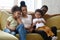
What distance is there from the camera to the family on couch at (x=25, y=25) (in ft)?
10.8

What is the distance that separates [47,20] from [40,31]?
724 millimetres

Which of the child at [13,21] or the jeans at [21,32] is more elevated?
the child at [13,21]

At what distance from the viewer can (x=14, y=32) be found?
3256 millimetres

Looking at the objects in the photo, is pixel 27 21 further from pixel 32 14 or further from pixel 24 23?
pixel 32 14

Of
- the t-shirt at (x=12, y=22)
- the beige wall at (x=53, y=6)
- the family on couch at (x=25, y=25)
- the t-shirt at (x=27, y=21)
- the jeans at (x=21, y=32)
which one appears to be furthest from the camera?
the beige wall at (x=53, y=6)

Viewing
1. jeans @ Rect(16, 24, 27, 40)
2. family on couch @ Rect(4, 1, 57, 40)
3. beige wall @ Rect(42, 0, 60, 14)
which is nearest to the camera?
jeans @ Rect(16, 24, 27, 40)

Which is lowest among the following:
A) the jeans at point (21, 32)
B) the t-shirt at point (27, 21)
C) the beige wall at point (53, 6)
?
the jeans at point (21, 32)

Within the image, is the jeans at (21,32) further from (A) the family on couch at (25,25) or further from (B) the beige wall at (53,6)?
(B) the beige wall at (53,6)

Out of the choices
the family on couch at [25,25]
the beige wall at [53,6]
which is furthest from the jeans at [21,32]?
the beige wall at [53,6]

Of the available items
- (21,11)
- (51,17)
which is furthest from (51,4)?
(21,11)

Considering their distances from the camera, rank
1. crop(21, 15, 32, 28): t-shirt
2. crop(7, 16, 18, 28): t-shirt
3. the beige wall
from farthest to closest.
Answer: the beige wall, crop(21, 15, 32, 28): t-shirt, crop(7, 16, 18, 28): t-shirt

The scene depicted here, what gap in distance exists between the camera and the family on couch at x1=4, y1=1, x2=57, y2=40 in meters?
3.29

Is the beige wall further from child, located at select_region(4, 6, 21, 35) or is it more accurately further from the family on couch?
child, located at select_region(4, 6, 21, 35)

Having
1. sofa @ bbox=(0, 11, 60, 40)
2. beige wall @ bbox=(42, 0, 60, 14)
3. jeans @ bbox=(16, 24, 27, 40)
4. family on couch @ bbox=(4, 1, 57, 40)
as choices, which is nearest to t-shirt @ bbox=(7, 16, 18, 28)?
family on couch @ bbox=(4, 1, 57, 40)
